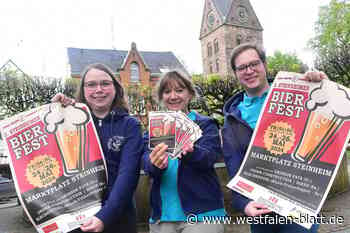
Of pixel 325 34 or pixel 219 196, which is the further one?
pixel 325 34

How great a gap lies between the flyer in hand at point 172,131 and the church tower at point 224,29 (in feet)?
144

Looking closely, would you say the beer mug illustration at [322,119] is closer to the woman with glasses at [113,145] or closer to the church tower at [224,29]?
the woman with glasses at [113,145]

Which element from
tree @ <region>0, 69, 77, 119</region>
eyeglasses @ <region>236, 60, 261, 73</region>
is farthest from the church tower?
eyeglasses @ <region>236, 60, 261, 73</region>

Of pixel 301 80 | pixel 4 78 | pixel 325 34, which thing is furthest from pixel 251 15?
pixel 301 80

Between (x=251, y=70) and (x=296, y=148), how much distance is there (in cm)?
62

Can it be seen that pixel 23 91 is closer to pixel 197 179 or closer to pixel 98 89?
pixel 98 89

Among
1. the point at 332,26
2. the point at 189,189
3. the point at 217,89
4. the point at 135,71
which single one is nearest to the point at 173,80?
the point at 189,189

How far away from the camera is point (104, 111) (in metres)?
2.10

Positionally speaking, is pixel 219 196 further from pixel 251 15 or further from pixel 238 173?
pixel 251 15

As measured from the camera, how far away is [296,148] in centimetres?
173

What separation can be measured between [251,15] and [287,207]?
5434cm

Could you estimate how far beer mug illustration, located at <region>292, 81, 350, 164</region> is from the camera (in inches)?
65.2

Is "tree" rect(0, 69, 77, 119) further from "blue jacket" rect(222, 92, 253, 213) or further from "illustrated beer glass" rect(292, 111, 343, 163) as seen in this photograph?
"illustrated beer glass" rect(292, 111, 343, 163)

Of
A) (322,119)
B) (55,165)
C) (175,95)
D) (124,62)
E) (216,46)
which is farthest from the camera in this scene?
(216,46)
